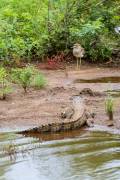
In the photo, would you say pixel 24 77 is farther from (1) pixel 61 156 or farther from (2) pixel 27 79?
(1) pixel 61 156

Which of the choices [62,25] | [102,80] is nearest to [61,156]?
[102,80]

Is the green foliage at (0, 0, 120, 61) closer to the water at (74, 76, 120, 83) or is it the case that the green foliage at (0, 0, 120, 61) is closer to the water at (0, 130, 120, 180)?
the water at (74, 76, 120, 83)

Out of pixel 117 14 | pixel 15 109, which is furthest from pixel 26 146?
pixel 117 14

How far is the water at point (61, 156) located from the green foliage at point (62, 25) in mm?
8398

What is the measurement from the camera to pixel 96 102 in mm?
11211

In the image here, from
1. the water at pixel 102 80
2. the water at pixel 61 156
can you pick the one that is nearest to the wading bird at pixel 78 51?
the water at pixel 102 80

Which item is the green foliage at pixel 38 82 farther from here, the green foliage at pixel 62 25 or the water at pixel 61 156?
the water at pixel 61 156

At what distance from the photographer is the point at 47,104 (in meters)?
11.0

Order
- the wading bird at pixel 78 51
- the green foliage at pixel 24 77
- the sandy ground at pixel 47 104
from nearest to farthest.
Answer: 1. the sandy ground at pixel 47 104
2. the green foliage at pixel 24 77
3. the wading bird at pixel 78 51

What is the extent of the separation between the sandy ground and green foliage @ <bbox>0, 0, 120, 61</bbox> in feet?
9.63

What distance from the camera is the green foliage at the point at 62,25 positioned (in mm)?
17266

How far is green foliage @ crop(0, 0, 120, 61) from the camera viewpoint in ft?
56.6

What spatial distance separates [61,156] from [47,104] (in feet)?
12.3

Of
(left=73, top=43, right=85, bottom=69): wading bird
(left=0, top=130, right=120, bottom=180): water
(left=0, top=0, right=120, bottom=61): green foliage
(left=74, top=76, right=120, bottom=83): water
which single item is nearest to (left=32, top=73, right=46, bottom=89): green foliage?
(left=74, top=76, right=120, bottom=83): water
